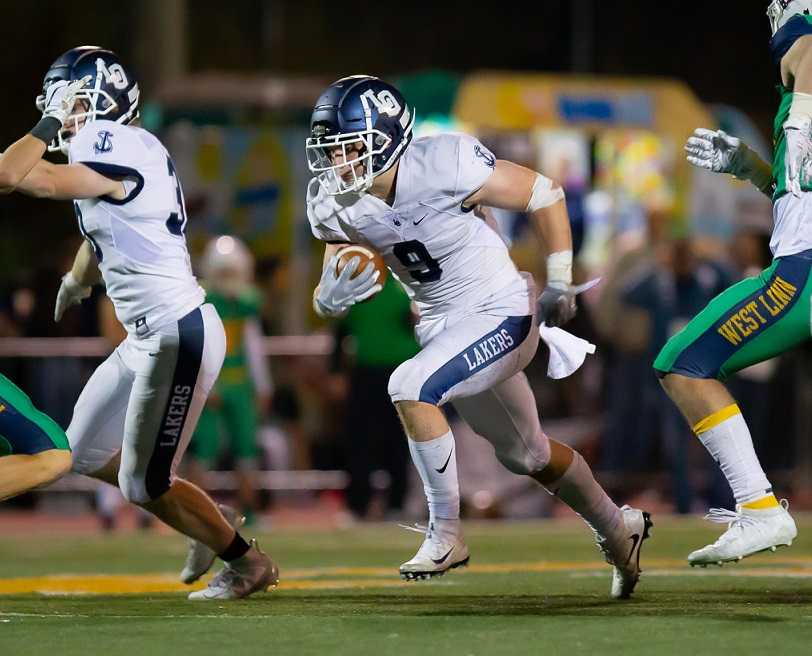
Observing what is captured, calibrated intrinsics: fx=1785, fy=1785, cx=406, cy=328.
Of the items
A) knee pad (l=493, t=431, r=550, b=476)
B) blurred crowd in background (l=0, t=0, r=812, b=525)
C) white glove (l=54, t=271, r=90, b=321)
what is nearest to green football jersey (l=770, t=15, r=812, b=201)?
knee pad (l=493, t=431, r=550, b=476)

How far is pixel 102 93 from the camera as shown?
6641mm

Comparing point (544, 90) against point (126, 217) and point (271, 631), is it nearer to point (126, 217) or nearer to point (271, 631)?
point (126, 217)

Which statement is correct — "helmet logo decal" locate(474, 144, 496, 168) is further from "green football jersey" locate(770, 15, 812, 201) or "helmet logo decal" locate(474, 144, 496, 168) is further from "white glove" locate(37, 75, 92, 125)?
"white glove" locate(37, 75, 92, 125)

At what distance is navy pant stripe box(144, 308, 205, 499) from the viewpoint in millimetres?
6508

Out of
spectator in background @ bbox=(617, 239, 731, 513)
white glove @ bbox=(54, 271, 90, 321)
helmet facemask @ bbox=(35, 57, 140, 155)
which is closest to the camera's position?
helmet facemask @ bbox=(35, 57, 140, 155)

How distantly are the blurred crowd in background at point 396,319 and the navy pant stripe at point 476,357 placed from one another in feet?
17.0

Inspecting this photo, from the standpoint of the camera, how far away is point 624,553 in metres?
6.60

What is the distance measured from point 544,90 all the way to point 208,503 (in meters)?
9.06

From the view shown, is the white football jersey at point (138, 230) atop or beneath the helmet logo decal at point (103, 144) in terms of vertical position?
beneath

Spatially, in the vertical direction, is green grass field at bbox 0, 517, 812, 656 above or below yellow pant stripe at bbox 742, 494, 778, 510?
below

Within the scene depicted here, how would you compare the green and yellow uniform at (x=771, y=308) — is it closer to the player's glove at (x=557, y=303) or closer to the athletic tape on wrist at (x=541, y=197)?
the player's glove at (x=557, y=303)

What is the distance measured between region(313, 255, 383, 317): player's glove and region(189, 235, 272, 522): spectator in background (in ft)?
16.3

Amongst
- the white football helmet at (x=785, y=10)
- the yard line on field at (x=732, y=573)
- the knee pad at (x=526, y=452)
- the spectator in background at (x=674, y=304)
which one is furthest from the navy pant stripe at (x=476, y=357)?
the spectator in background at (x=674, y=304)

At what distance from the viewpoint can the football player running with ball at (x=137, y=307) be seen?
21.3 feet
